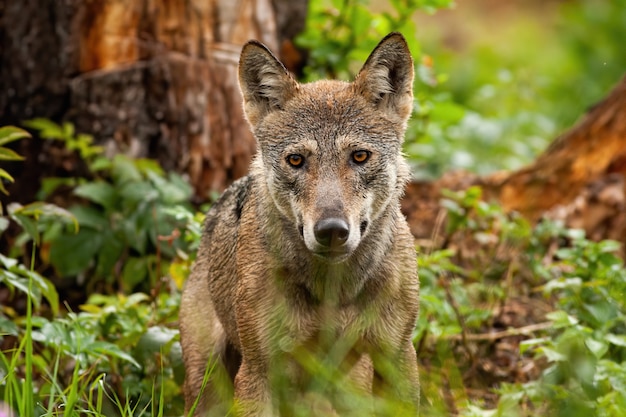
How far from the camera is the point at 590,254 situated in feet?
21.4

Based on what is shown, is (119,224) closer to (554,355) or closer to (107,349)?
(107,349)

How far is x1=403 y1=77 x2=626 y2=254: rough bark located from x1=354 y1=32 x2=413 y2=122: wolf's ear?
325 centimetres

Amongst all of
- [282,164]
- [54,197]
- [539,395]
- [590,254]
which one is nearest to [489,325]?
[590,254]

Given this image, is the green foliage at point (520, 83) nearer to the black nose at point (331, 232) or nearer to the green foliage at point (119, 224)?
the green foliage at point (119, 224)

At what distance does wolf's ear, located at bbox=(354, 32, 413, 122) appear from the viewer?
5.16m

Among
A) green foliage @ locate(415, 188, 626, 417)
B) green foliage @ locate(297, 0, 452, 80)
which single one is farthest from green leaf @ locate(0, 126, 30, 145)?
green foliage @ locate(297, 0, 452, 80)

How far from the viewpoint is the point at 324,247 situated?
4.66 meters

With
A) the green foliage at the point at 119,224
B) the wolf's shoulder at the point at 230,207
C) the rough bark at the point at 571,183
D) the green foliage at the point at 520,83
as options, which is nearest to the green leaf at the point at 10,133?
the wolf's shoulder at the point at 230,207

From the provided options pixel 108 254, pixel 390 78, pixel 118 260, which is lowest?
pixel 118 260

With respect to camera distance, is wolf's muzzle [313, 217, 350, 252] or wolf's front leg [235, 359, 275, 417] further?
wolf's front leg [235, 359, 275, 417]

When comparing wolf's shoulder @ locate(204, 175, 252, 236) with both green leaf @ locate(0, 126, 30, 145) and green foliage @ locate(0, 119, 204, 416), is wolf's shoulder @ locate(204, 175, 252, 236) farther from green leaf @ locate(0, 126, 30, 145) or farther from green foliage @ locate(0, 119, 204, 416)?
green leaf @ locate(0, 126, 30, 145)

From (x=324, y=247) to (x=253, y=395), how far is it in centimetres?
89

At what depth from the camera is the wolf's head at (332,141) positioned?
4742 millimetres

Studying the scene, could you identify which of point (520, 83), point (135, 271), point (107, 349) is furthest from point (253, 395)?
point (520, 83)
